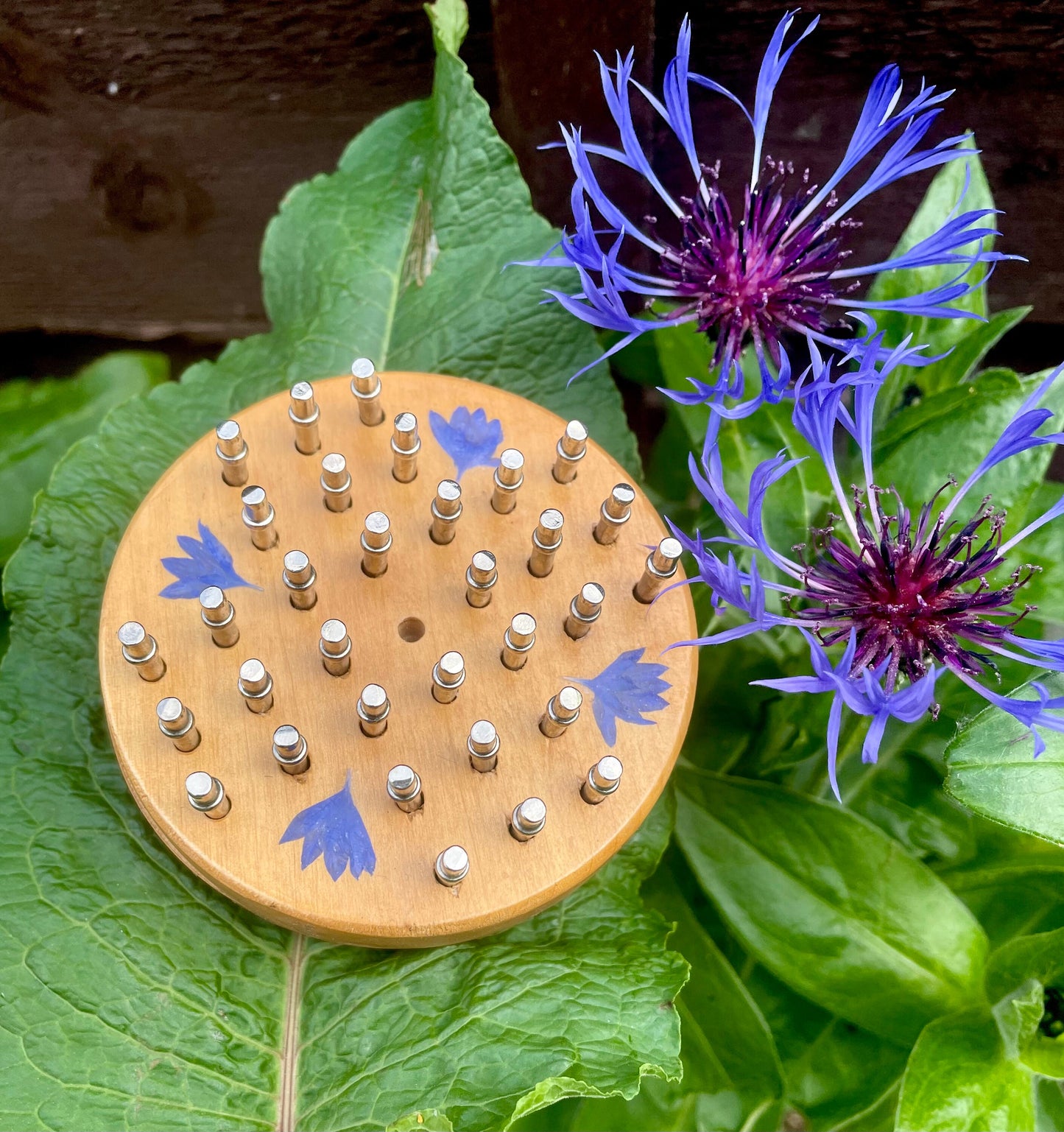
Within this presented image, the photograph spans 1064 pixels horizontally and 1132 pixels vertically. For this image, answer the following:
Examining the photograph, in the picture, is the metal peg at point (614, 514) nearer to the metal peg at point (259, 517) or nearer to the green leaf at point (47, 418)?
the metal peg at point (259, 517)

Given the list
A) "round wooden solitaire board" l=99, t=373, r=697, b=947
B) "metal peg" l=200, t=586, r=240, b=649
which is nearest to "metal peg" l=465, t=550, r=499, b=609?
"round wooden solitaire board" l=99, t=373, r=697, b=947

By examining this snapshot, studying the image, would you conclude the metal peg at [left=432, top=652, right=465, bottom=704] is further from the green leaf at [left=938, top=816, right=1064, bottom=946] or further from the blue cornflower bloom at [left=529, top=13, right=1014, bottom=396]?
the green leaf at [left=938, top=816, right=1064, bottom=946]

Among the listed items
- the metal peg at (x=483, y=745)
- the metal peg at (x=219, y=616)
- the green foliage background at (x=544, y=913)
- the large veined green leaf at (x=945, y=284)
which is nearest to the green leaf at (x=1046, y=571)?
the green foliage background at (x=544, y=913)

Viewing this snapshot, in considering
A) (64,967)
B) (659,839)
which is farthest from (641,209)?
(64,967)

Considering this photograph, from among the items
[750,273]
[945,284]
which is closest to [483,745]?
[750,273]

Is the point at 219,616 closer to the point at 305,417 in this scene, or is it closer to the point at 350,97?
the point at 305,417
